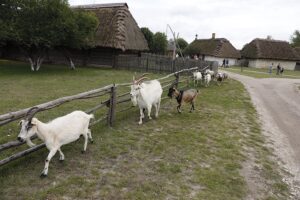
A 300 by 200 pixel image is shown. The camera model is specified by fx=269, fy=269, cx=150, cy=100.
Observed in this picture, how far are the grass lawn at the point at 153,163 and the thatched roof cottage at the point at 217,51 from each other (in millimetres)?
40873

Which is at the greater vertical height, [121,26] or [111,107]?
[121,26]

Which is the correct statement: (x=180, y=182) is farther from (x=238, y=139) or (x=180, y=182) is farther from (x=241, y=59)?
(x=241, y=59)

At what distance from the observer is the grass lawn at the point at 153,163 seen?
4.46 metres

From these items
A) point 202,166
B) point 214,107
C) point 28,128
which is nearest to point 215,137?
point 202,166

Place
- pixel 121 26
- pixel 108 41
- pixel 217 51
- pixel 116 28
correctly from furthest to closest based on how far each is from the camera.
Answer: pixel 217 51 < pixel 121 26 < pixel 116 28 < pixel 108 41

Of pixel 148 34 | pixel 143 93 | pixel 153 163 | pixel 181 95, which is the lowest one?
pixel 153 163

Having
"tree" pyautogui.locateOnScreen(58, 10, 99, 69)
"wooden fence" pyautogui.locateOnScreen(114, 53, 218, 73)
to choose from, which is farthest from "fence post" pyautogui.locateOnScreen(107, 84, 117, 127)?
"wooden fence" pyautogui.locateOnScreen(114, 53, 218, 73)

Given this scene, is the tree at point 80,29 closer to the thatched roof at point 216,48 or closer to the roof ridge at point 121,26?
the roof ridge at point 121,26

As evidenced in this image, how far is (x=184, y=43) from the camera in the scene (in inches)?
2367

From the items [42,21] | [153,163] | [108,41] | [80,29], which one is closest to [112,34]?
[108,41]

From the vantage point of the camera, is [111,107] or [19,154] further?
[111,107]

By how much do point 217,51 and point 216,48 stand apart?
959 mm

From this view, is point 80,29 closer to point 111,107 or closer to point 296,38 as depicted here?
point 111,107

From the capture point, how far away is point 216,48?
1928 inches
